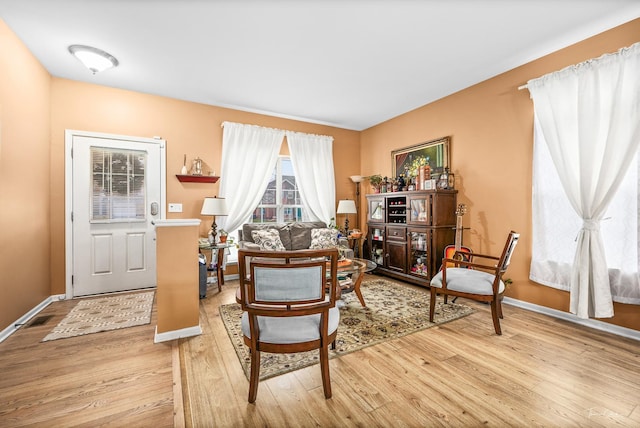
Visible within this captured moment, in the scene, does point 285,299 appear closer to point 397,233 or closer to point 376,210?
point 397,233

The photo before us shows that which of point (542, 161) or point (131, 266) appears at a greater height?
point (542, 161)

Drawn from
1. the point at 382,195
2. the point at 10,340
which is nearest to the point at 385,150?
the point at 382,195

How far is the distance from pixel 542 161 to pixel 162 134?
4.90 m

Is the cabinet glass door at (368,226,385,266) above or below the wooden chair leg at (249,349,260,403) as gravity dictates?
above

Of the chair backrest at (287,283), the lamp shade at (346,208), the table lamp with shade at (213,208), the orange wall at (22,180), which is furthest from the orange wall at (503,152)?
the orange wall at (22,180)

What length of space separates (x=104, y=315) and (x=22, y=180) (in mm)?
1603

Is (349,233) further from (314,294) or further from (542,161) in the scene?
(314,294)

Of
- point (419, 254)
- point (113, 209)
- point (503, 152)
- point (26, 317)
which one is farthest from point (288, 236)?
point (503, 152)

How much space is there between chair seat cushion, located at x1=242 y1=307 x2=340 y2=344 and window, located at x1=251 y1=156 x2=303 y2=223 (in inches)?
129

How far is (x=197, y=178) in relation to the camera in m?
4.10

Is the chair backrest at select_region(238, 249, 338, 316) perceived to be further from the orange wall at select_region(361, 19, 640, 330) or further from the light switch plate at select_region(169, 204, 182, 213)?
the light switch plate at select_region(169, 204, 182, 213)

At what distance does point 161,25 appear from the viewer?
8.09ft

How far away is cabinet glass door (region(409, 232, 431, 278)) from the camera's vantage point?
3.79 metres

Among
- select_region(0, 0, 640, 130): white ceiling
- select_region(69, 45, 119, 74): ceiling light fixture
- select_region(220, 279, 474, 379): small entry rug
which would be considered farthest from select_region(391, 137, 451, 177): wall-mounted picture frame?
select_region(69, 45, 119, 74): ceiling light fixture
